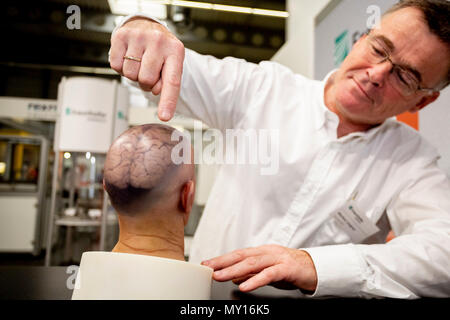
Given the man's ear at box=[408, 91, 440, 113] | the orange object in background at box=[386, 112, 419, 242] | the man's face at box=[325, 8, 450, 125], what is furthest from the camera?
the orange object in background at box=[386, 112, 419, 242]

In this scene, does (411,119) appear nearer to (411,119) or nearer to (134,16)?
(411,119)

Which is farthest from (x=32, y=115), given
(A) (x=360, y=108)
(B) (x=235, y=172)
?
(A) (x=360, y=108)

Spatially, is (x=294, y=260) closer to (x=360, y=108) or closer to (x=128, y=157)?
(x=128, y=157)

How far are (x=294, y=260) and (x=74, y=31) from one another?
0.60m

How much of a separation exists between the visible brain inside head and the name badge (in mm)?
507

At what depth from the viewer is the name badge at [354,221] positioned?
88 centimetres

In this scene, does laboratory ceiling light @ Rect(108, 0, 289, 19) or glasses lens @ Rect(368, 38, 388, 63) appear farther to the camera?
glasses lens @ Rect(368, 38, 388, 63)

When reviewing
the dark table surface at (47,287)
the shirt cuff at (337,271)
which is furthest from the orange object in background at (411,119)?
the dark table surface at (47,287)

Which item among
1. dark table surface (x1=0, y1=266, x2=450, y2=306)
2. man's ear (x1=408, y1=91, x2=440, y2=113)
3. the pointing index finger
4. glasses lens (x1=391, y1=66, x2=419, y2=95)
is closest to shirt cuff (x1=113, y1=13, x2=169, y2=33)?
the pointing index finger

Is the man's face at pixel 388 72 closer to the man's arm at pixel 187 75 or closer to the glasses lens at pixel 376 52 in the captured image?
the glasses lens at pixel 376 52

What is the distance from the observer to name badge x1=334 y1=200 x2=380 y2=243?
0.88 meters

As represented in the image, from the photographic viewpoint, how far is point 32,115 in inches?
161

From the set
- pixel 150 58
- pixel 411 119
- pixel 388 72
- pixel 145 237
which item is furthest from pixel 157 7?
pixel 411 119

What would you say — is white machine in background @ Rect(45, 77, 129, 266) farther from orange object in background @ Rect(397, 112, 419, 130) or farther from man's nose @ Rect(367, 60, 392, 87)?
orange object in background @ Rect(397, 112, 419, 130)
